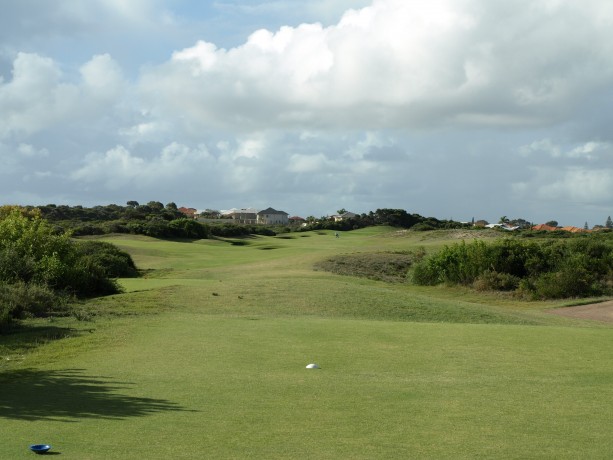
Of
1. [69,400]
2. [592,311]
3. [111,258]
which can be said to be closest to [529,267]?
[592,311]

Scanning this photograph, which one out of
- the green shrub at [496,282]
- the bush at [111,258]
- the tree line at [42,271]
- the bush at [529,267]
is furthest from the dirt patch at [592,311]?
the bush at [111,258]

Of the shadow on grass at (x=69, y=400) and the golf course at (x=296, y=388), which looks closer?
the golf course at (x=296, y=388)

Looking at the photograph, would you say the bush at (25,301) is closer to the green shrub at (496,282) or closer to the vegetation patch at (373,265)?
the vegetation patch at (373,265)

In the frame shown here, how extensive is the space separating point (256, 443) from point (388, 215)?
122799 mm

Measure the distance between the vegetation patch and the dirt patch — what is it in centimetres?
1433

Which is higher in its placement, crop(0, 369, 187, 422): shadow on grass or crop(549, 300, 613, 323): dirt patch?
crop(0, 369, 187, 422): shadow on grass

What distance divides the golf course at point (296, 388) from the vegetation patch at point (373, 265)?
2131 centimetres

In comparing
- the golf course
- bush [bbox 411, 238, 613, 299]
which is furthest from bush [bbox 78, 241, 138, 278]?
the golf course

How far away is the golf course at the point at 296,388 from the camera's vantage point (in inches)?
336

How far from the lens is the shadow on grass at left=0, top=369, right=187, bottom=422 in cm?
1012

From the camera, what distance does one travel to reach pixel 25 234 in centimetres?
3406

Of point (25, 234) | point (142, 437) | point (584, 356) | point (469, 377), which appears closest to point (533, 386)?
point (469, 377)

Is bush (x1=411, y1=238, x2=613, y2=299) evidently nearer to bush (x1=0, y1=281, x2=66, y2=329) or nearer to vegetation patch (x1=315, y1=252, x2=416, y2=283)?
vegetation patch (x1=315, y1=252, x2=416, y2=283)

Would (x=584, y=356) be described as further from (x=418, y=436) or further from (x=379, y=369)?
(x=418, y=436)
